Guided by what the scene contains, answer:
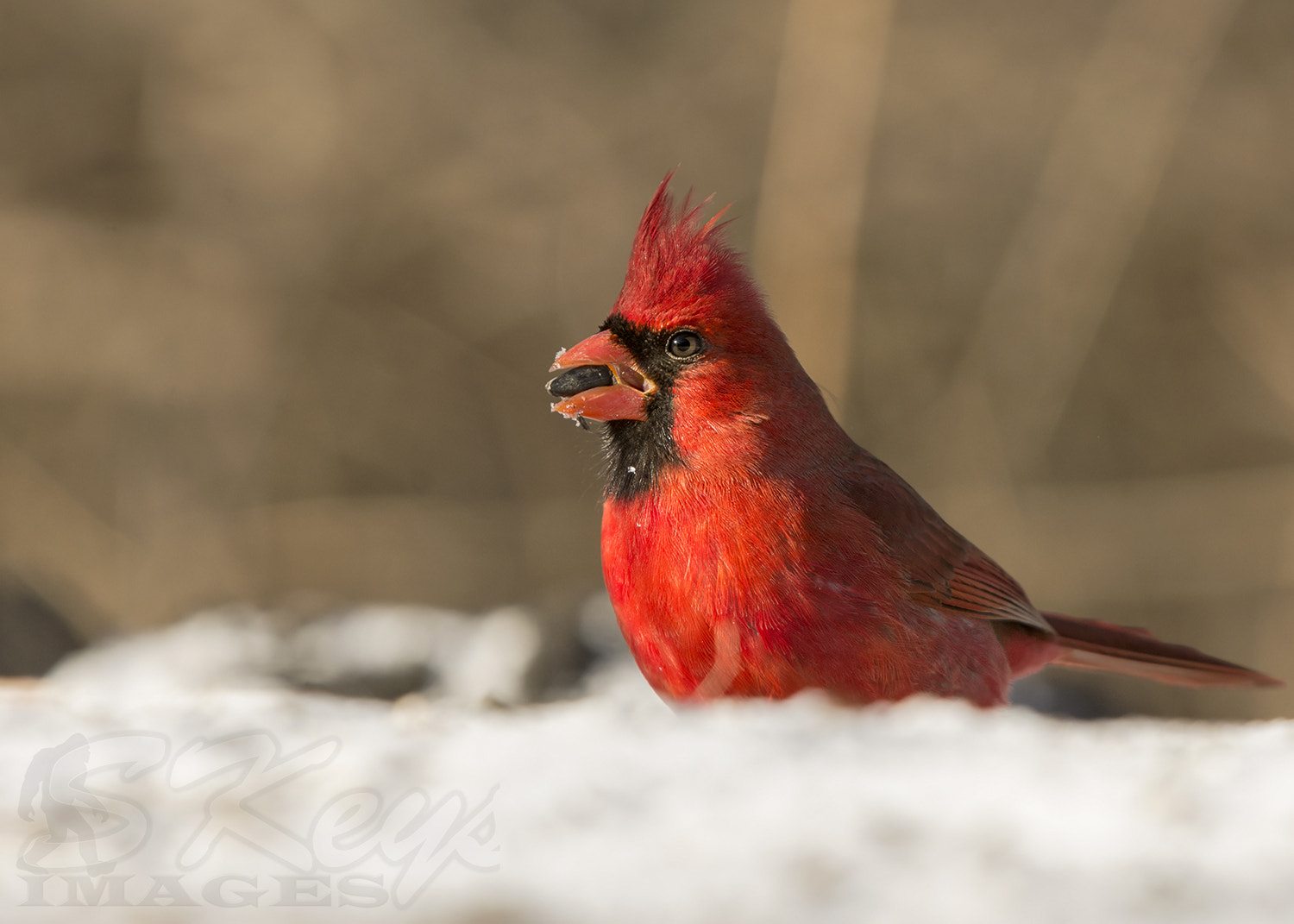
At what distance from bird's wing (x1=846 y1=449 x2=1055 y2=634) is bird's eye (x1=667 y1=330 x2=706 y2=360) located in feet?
1.34

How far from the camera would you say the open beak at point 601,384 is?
7.48 ft

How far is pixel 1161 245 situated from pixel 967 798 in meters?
5.27

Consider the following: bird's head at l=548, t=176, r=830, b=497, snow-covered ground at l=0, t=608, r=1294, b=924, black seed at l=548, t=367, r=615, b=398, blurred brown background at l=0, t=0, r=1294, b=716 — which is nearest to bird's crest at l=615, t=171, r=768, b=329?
bird's head at l=548, t=176, r=830, b=497

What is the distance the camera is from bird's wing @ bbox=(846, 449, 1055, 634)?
2.34 meters

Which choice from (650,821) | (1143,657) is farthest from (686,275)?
(1143,657)

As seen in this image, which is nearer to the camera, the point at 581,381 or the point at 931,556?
the point at 581,381

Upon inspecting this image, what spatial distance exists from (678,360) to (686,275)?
16 centimetres

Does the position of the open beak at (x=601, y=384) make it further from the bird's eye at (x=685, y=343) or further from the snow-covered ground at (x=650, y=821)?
the snow-covered ground at (x=650, y=821)

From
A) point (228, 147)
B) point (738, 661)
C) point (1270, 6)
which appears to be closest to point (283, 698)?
point (738, 661)

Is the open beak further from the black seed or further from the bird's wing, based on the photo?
the bird's wing

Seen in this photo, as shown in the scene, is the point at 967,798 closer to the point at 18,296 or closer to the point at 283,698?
the point at 283,698

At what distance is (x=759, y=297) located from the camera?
91.4 inches

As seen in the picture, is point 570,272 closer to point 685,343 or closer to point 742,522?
point 685,343

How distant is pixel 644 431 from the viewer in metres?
2.28
